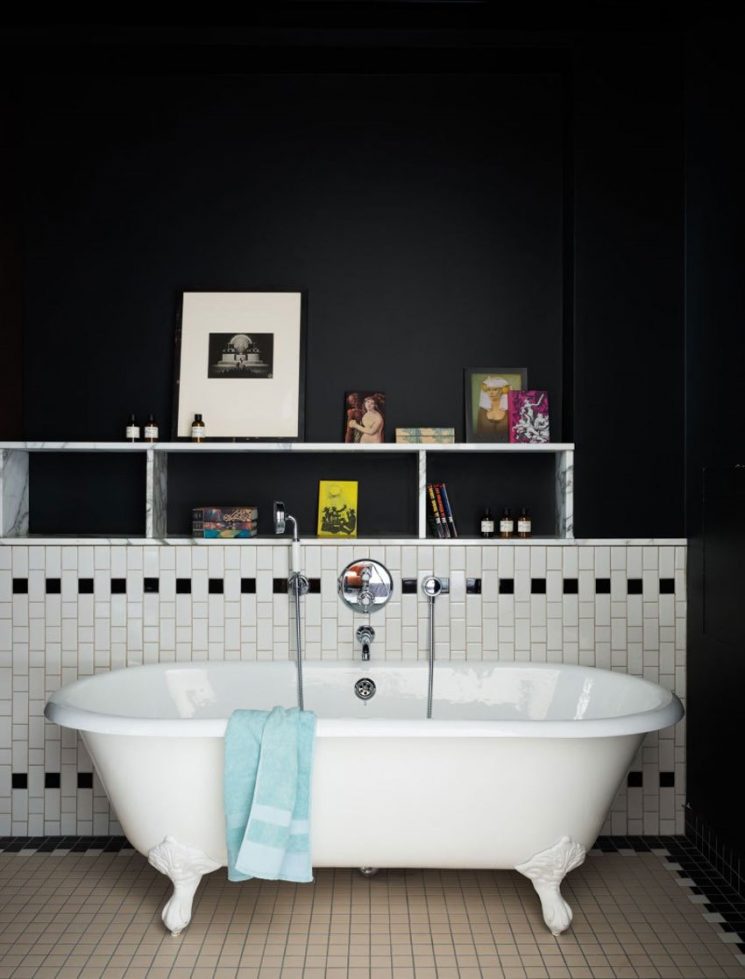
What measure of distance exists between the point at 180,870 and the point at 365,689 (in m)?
0.92

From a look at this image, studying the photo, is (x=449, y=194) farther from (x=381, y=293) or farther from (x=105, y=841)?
(x=105, y=841)

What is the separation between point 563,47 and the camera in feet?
10.9

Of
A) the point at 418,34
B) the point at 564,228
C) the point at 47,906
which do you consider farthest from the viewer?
the point at 564,228

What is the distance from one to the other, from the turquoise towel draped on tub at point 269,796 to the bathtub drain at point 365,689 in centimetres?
73

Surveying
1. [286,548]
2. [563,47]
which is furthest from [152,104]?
[286,548]

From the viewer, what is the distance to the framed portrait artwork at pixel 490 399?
137 inches

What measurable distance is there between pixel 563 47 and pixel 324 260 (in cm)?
122

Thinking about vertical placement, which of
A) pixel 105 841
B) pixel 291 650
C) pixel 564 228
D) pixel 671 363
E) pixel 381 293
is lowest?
pixel 105 841

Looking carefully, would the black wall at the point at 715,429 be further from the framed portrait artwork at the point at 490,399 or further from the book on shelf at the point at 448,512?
the book on shelf at the point at 448,512

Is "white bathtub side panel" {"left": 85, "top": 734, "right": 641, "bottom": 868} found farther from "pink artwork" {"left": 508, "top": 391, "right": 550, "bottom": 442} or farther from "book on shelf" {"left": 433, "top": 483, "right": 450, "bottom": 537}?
"pink artwork" {"left": 508, "top": 391, "right": 550, "bottom": 442}

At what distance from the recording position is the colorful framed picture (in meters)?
3.50

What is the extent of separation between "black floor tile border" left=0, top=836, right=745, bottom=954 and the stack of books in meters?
1.29

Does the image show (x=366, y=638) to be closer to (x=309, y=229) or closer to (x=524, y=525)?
(x=524, y=525)

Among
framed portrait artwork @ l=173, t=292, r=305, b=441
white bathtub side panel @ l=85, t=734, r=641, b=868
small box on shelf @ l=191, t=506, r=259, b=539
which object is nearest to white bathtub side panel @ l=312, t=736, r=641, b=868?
white bathtub side panel @ l=85, t=734, r=641, b=868
